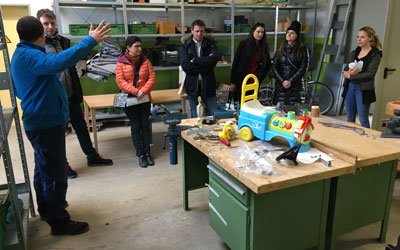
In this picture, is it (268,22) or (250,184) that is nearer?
(250,184)

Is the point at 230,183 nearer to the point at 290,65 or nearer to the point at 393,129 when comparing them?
the point at 393,129

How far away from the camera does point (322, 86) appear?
5652mm

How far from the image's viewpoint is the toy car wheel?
2047 mm

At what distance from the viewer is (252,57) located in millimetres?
3957

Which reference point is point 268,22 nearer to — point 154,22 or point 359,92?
point 154,22

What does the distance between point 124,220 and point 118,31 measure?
3.05 meters

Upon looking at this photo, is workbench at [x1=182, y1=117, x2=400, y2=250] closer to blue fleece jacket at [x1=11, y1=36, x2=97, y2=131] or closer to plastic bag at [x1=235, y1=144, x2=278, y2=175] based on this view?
plastic bag at [x1=235, y1=144, x2=278, y2=175]

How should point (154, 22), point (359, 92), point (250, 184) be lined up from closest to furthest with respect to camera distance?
point (250, 184), point (359, 92), point (154, 22)

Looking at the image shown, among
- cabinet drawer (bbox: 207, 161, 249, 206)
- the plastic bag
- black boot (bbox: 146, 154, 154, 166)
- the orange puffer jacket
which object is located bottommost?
black boot (bbox: 146, 154, 154, 166)

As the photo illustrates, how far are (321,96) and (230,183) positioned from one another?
176 inches

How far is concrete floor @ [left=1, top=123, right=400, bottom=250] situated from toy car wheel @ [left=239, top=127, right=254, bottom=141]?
2.52 feet

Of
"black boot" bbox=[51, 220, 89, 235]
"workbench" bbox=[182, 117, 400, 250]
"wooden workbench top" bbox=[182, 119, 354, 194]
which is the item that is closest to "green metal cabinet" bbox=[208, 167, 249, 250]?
"workbench" bbox=[182, 117, 400, 250]

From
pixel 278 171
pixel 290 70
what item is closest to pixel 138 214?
pixel 278 171

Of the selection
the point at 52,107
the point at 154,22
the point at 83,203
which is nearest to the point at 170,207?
the point at 83,203
